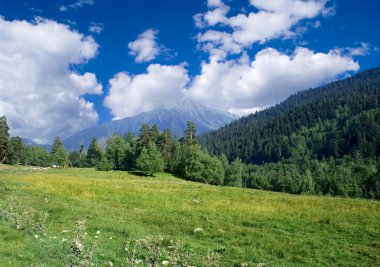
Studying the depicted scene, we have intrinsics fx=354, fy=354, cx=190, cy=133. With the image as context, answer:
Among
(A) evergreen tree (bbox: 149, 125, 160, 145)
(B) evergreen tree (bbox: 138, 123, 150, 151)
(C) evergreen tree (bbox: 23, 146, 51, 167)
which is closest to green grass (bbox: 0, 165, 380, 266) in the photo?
(B) evergreen tree (bbox: 138, 123, 150, 151)

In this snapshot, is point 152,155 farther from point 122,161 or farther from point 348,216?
point 348,216

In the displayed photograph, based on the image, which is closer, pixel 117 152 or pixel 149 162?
pixel 149 162

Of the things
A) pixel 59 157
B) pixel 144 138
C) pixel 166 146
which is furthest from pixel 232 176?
pixel 59 157

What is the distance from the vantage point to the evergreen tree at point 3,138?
387 ft

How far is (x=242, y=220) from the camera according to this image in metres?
27.4

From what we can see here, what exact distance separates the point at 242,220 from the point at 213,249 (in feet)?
29.5

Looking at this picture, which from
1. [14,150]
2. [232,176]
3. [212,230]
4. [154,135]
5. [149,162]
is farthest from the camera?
[232,176]

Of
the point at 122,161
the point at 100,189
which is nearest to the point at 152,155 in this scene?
the point at 122,161

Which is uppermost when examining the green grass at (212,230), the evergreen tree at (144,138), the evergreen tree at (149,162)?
the evergreen tree at (144,138)

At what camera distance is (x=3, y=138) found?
118750 millimetres

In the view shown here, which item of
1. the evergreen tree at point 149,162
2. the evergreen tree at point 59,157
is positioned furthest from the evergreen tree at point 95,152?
the evergreen tree at point 149,162

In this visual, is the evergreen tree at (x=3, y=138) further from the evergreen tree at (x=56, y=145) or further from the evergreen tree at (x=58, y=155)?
the evergreen tree at (x=56, y=145)

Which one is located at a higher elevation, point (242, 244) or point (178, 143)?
point (178, 143)

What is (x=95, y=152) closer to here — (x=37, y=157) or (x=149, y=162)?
(x=37, y=157)
